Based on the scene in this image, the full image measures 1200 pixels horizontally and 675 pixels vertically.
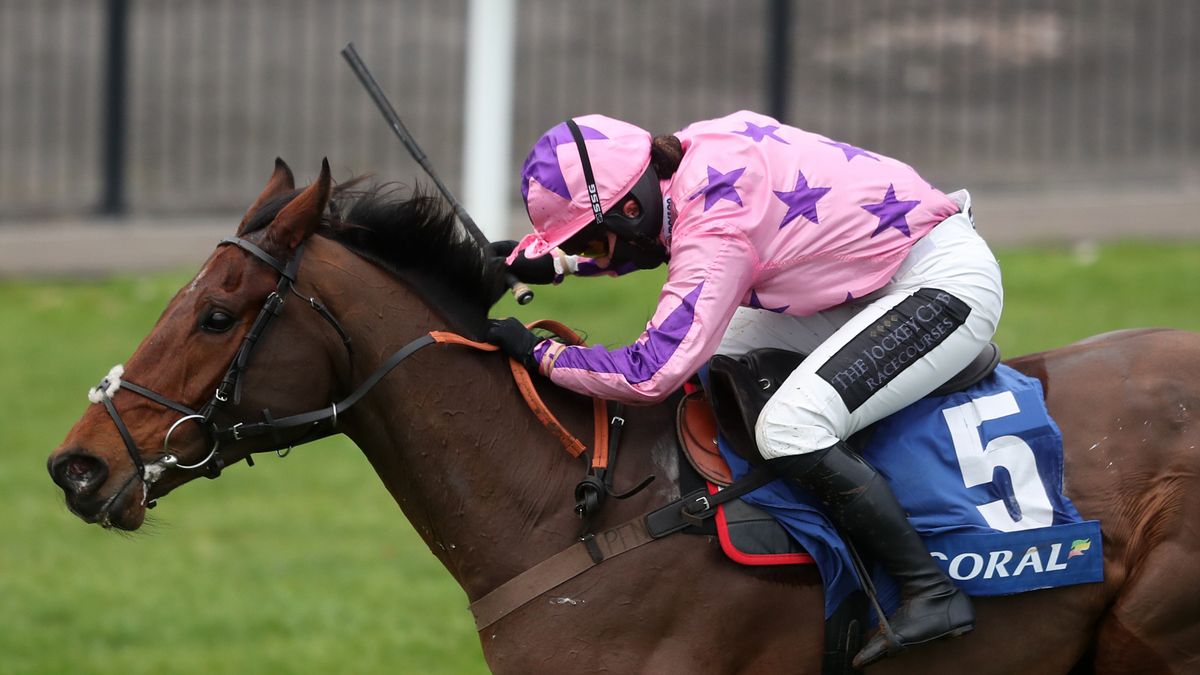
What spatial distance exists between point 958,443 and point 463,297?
1384 millimetres

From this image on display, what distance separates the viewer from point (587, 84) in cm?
1316

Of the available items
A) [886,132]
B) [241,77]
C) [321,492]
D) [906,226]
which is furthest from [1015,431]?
[241,77]

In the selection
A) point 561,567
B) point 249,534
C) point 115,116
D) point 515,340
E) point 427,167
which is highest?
point 427,167

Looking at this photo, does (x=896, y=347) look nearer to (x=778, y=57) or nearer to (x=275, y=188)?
(x=275, y=188)

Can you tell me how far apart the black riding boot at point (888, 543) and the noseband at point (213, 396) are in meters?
1.36

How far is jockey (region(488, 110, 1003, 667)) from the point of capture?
3.86 metres

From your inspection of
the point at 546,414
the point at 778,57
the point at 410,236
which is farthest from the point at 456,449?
the point at 778,57

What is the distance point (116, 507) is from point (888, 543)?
1936 millimetres

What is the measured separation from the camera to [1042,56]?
12797mm

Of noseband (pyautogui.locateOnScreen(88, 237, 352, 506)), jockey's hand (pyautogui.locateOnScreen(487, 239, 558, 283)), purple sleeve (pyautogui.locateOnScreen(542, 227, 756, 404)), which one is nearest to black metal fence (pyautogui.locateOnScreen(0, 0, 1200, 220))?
jockey's hand (pyautogui.locateOnScreen(487, 239, 558, 283))

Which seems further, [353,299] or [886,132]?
[886,132]

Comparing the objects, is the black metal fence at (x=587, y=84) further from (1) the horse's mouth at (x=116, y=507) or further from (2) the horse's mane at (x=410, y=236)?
(1) the horse's mouth at (x=116, y=507)

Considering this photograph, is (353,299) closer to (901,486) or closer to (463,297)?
(463,297)

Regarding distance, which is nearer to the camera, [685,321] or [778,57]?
[685,321]
